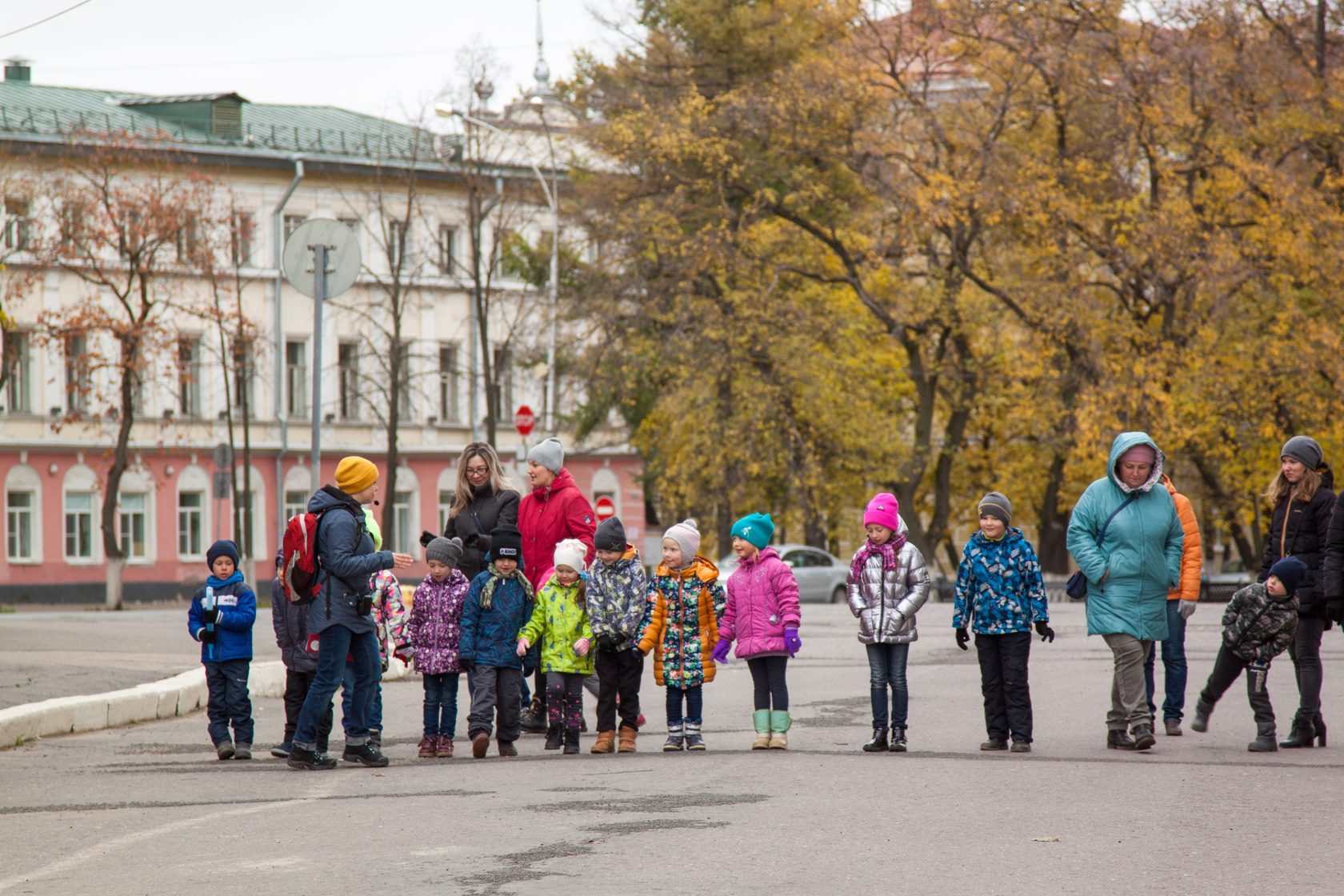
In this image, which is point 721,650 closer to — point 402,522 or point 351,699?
point 351,699

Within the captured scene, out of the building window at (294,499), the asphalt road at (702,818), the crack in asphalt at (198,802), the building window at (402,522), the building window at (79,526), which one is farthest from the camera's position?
the building window at (402,522)

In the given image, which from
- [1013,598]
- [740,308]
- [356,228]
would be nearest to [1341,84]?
[740,308]

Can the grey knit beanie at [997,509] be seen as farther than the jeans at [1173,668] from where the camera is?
No

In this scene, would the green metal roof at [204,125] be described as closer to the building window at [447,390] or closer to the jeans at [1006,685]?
the building window at [447,390]

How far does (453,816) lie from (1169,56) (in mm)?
32140

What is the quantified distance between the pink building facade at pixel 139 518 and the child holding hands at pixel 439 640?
41062 millimetres

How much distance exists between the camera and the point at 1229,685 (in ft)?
40.7

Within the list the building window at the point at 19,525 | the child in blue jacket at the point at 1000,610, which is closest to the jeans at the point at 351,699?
the child in blue jacket at the point at 1000,610

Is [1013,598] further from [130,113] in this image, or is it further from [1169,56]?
[130,113]

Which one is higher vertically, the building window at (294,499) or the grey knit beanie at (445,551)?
the building window at (294,499)

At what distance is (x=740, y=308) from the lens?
42.9m

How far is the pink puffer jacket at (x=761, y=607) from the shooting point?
1205 centimetres

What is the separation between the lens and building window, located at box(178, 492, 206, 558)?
5891 centimetres

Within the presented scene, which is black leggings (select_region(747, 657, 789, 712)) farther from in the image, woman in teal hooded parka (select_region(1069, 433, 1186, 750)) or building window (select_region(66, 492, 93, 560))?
building window (select_region(66, 492, 93, 560))
